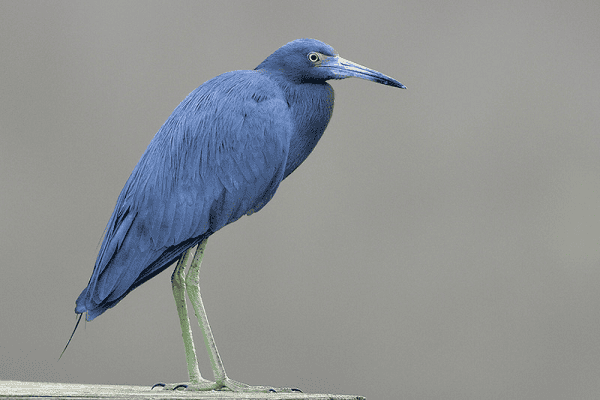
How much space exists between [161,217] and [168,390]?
25.6 inches

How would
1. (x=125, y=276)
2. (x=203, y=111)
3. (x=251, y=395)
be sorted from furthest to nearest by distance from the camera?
(x=203, y=111), (x=125, y=276), (x=251, y=395)

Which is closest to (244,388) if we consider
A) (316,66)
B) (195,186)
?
(195,186)

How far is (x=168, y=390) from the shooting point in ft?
7.93

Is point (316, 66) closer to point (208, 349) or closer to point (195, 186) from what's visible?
point (195, 186)

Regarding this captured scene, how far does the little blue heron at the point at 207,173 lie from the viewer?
233 centimetres

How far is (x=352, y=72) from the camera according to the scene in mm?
2545

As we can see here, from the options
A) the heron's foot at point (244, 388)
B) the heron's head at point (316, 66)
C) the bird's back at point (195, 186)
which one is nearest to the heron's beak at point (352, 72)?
the heron's head at point (316, 66)

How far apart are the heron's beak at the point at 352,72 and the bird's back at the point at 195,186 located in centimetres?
24

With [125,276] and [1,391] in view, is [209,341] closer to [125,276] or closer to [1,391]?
[125,276]

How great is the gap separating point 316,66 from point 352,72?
0.14 meters

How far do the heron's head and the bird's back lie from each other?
0.47ft

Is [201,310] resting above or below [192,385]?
above

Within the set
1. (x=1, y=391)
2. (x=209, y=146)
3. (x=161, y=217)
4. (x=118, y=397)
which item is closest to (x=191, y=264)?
(x=161, y=217)

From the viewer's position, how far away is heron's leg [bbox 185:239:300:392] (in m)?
2.34
